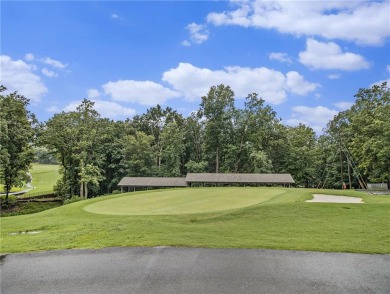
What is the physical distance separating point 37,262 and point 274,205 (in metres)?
11.2

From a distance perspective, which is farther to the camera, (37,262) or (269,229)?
(269,229)

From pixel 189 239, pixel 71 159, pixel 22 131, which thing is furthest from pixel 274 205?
pixel 71 159

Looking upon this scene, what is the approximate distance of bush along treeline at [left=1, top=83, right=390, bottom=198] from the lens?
1834 inches

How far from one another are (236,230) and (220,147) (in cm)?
4583

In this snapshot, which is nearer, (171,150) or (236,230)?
(236,230)

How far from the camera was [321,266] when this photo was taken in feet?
24.5

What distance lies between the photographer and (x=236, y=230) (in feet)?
37.2

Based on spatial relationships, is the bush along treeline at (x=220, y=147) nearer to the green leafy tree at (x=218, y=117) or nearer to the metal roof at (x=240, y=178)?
the green leafy tree at (x=218, y=117)

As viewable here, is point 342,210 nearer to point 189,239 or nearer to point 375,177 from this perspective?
point 189,239

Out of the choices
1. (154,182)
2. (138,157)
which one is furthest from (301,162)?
(138,157)

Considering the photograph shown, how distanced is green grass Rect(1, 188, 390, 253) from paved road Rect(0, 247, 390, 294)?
0.73m

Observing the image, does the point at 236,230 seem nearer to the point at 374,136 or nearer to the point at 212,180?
the point at 212,180

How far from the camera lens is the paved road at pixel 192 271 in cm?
638

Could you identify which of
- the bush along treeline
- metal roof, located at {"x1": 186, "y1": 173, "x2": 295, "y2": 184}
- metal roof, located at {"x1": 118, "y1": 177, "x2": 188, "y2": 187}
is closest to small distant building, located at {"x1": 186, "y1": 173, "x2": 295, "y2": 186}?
metal roof, located at {"x1": 186, "y1": 173, "x2": 295, "y2": 184}
